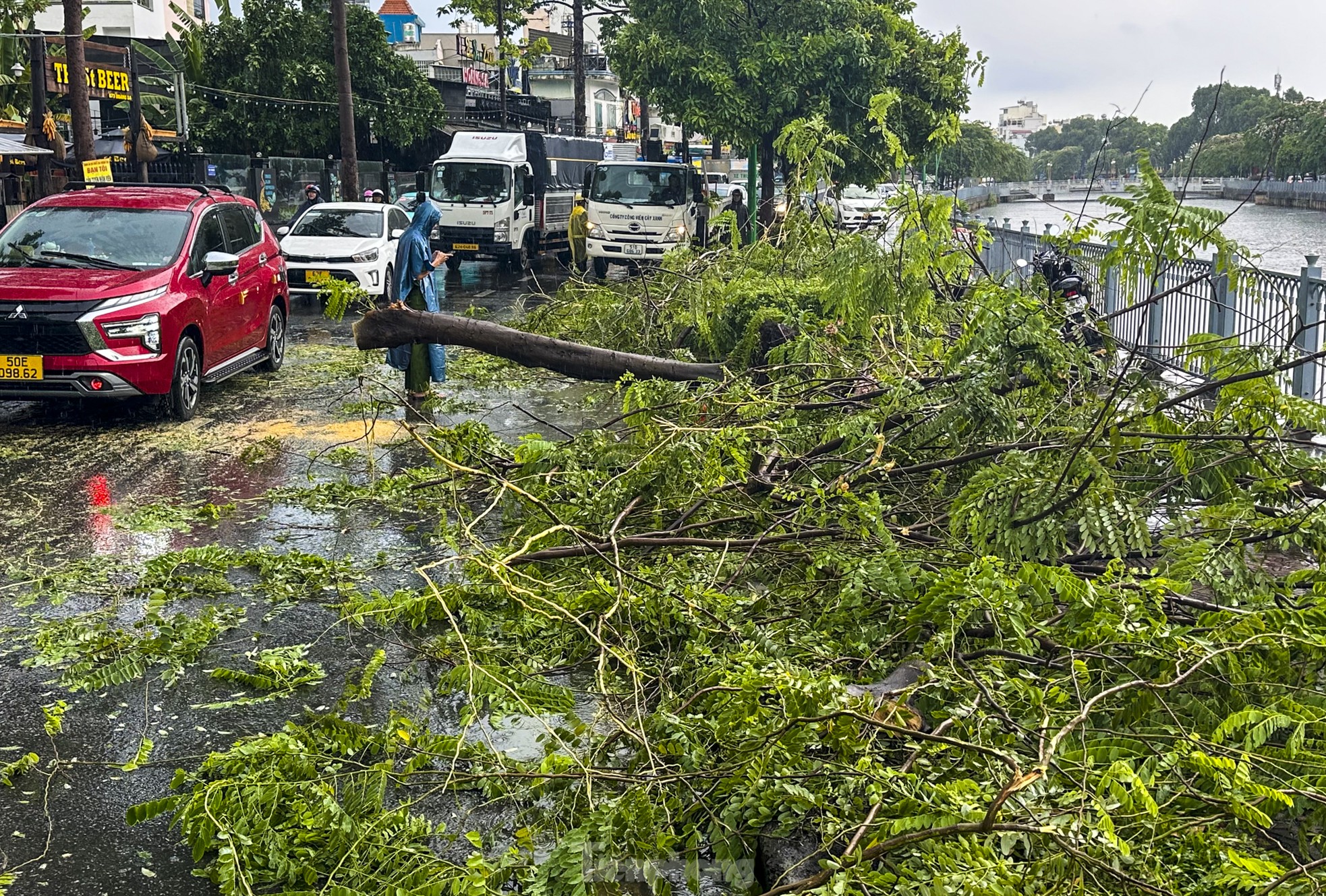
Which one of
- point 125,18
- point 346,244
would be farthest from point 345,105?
point 125,18

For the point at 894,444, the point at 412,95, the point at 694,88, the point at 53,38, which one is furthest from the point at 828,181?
the point at 412,95

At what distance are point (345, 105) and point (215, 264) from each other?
65.1ft

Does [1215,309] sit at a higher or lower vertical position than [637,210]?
lower

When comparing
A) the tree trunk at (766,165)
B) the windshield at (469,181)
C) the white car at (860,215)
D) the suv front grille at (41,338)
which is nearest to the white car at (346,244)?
the windshield at (469,181)

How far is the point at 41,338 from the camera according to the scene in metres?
10.4

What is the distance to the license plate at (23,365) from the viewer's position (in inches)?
407

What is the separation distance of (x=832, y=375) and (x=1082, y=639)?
440 cm

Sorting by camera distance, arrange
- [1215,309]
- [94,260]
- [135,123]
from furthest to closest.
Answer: [135,123] < [1215,309] < [94,260]

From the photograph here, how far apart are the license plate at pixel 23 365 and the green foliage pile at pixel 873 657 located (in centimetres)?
468

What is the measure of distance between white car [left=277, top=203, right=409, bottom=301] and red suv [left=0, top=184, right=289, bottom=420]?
6.20 metres

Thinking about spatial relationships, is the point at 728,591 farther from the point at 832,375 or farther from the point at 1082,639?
the point at 832,375

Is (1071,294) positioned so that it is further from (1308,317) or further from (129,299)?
(129,299)

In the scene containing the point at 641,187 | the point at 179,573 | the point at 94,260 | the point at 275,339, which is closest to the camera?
the point at 179,573

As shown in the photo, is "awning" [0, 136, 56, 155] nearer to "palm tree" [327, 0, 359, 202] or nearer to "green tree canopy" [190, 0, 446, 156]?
"palm tree" [327, 0, 359, 202]
